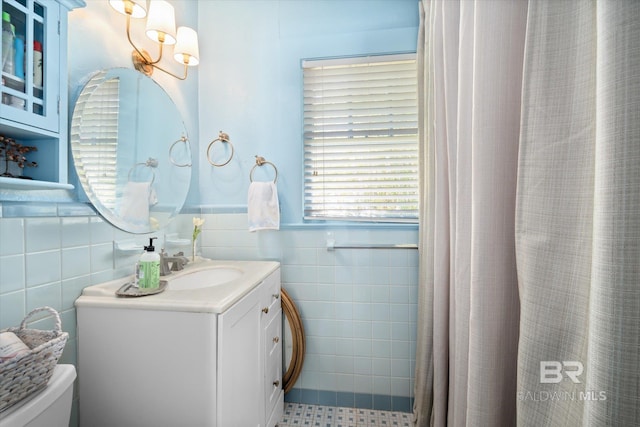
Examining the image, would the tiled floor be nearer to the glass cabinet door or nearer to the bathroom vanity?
the bathroom vanity

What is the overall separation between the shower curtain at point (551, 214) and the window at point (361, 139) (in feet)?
2.89

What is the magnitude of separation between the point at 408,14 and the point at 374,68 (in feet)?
1.23

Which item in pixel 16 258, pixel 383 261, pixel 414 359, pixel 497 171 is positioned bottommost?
pixel 414 359

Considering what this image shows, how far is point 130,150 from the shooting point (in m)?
1.25

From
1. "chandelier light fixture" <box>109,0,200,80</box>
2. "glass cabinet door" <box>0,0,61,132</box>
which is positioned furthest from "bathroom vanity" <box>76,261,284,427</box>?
"chandelier light fixture" <box>109,0,200,80</box>

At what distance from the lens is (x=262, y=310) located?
4.30 ft

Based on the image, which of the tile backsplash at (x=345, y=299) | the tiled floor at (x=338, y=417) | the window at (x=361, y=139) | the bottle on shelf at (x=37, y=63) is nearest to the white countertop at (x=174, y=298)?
the tile backsplash at (x=345, y=299)

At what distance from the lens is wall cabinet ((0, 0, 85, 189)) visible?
0.74 m

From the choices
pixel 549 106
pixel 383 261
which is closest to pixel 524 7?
pixel 549 106

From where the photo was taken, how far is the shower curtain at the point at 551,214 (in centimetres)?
35

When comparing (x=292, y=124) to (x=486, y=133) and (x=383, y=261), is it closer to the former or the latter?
(x=383, y=261)

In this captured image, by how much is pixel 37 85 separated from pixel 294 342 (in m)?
1.60

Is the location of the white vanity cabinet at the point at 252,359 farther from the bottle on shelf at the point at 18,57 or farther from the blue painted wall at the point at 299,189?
the bottle on shelf at the point at 18,57

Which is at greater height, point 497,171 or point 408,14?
point 408,14
